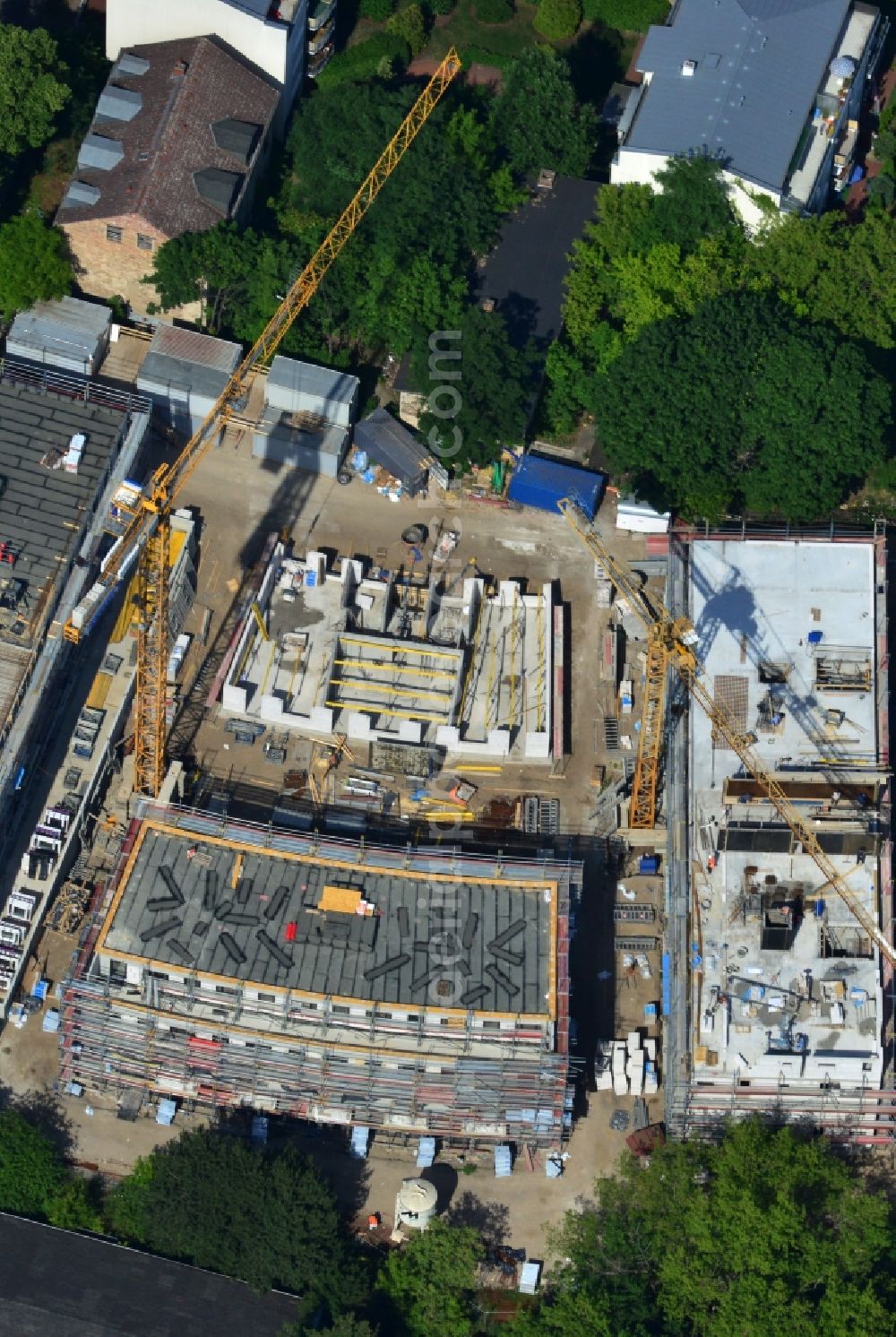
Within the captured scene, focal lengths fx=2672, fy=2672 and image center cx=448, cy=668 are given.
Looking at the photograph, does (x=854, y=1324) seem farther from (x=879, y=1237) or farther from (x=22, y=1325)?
(x=22, y=1325)

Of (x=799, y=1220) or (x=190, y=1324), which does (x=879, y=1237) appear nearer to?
(x=799, y=1220)

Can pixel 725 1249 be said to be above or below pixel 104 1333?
above

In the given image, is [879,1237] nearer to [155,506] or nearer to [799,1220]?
[799,1220]

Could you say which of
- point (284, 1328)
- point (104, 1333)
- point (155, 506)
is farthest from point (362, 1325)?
point (155, 506)

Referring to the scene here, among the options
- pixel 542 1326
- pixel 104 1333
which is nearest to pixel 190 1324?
pixel 104 1333

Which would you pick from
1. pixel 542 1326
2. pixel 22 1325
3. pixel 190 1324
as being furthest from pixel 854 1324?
pixel 22 1325

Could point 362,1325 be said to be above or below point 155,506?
below

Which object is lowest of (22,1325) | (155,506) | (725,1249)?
(22,1325)
